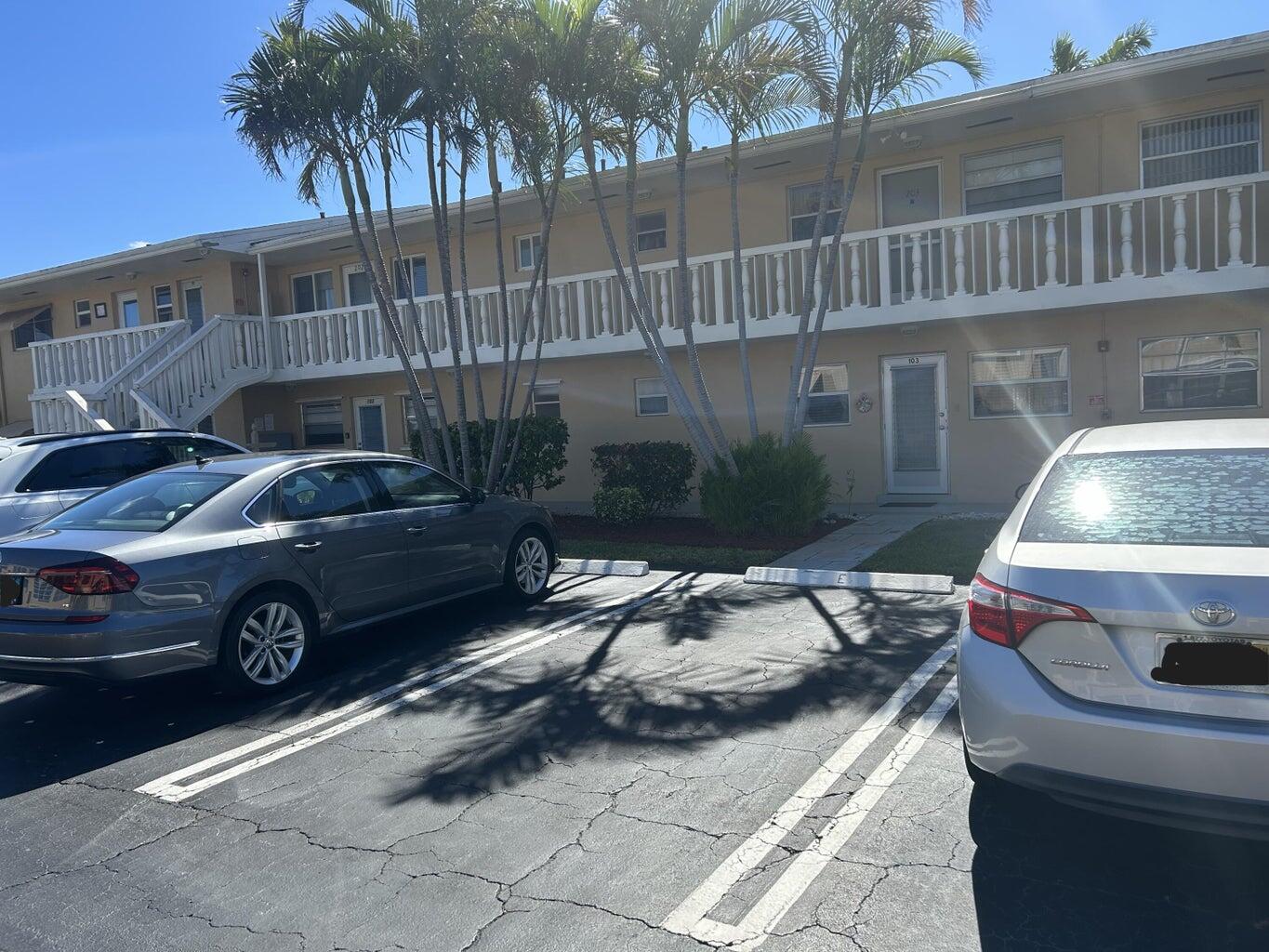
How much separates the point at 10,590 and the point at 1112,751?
18.3 feet

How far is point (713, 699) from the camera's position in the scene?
18.7 ft

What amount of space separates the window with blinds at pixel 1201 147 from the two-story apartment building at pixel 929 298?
0.07 feet

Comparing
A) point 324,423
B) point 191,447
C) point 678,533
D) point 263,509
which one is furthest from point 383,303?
point 324,423

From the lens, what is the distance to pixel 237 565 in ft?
19.2

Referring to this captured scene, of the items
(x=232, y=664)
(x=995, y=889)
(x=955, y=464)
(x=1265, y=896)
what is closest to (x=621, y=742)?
(x=995, y=889)

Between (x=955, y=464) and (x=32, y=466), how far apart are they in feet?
35.9

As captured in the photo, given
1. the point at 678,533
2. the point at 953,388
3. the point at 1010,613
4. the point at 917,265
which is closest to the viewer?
the point at 1010,613

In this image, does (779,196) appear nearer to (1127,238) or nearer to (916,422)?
(916,422)

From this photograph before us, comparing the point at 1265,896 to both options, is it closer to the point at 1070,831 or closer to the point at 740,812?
the point at 1070,831

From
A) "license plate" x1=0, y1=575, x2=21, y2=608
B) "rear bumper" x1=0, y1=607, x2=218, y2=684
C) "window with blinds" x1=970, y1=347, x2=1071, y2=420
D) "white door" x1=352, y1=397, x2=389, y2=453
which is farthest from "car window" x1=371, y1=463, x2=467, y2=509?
"white door" x1=352, y1=397, x2=389, y2=453

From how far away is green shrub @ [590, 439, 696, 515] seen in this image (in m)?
13.0

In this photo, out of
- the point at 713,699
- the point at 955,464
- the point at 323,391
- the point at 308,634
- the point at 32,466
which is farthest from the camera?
the point at 323,391

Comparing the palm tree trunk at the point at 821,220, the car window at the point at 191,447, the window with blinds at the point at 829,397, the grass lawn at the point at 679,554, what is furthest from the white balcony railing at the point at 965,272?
the car window at the point at 191,447

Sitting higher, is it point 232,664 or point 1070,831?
point 232,664
